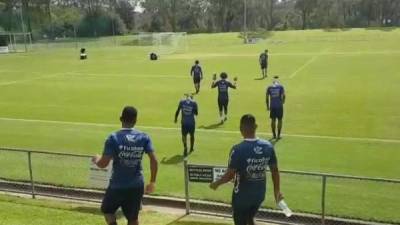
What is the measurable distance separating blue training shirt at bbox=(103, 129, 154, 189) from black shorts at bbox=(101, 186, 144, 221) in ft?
0.25

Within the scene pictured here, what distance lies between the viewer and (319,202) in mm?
11359

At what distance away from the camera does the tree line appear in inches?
4306

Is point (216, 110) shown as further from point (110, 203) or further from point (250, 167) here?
point (250, 167)

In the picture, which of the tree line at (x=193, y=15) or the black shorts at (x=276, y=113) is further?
the tree line at (x=193, y=15)

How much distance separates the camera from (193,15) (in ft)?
447

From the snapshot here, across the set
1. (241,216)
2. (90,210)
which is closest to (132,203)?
(241,216)

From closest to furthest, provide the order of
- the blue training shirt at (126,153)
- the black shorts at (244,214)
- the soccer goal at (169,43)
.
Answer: the black shorts at (244,214) → the blue training shirt at (126,153) → the soccer goal at (169,43)

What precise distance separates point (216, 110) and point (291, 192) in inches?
504

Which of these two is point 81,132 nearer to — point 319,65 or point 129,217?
point 129,217

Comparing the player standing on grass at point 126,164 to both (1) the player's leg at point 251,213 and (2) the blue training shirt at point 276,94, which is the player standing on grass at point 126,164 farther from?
(2) the blue training shirt at point 276,94

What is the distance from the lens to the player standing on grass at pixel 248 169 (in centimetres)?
645

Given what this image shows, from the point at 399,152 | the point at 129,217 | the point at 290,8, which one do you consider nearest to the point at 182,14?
the point at 290,8

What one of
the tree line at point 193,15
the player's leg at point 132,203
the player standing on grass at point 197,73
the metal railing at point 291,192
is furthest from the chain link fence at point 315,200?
the tree line at point 193,15

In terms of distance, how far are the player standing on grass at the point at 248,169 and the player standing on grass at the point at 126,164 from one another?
114 centimetres
